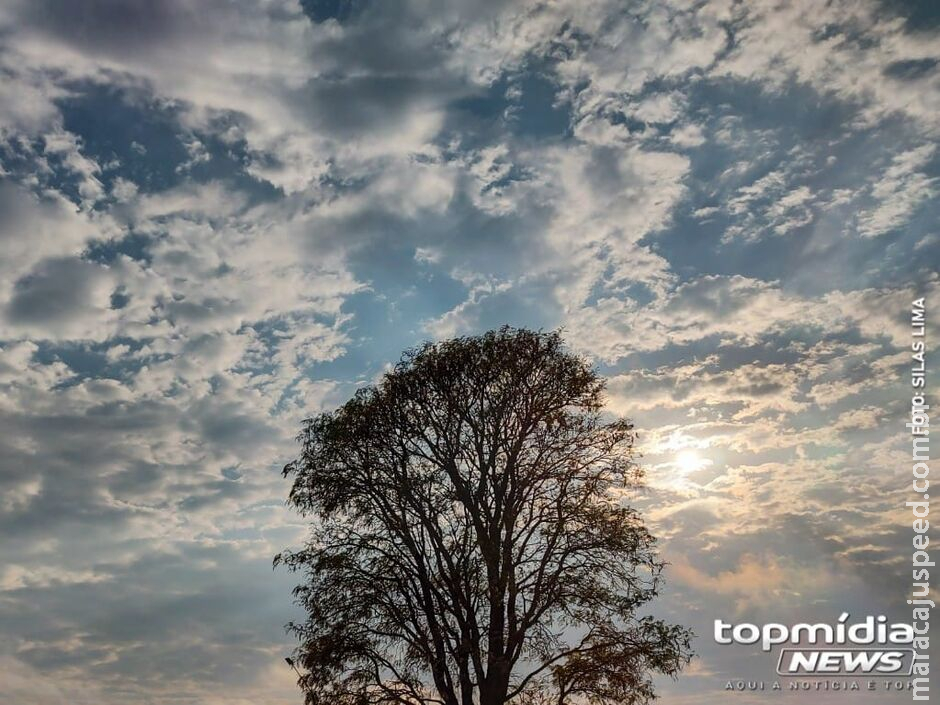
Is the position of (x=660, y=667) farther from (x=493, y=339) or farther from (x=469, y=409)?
(x=493, y=339)

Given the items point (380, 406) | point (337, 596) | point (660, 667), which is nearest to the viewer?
point (660, 667)

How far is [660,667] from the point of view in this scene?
955 inches

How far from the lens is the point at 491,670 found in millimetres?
24344

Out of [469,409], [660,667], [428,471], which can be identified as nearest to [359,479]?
[428,471]

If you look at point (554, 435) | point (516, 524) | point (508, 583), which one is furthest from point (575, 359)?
point (508, 583)

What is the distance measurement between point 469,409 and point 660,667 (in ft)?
32.7

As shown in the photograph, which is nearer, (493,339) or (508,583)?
(508,583)

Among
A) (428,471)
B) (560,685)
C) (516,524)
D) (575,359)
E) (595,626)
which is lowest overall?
(560,685)

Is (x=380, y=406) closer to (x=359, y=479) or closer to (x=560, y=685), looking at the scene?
(x=359, y=479)

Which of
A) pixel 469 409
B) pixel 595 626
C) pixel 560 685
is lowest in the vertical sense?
pixel 560 685

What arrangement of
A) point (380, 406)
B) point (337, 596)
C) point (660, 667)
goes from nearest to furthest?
point (660, 667), point (337, 596), point (380, 406)

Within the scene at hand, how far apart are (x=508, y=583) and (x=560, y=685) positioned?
11.1 ft

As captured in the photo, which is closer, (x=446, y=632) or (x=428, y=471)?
(x=446, y=632)

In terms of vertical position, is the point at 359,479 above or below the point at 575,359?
below
